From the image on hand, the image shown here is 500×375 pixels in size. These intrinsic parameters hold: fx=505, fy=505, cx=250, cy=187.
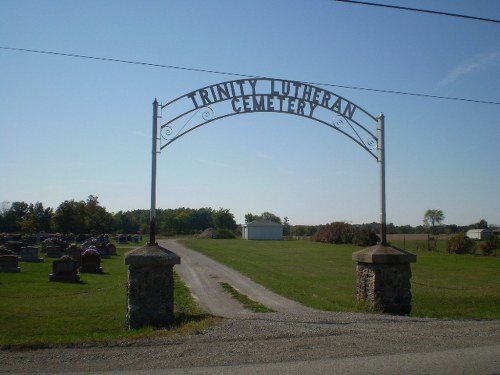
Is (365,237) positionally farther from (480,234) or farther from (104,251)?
(104,251)

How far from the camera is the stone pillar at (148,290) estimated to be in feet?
32.2

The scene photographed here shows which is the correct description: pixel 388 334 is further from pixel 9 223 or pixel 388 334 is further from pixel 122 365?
pixel 9 223

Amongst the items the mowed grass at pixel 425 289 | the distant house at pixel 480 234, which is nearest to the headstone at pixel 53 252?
the mowed grass at pixel 425 289

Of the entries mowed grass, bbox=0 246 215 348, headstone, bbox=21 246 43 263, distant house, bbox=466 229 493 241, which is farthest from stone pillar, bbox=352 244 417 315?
distant house, bbox=466 229 493 241

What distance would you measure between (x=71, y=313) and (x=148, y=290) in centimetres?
522

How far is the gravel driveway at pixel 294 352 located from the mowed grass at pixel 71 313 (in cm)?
81

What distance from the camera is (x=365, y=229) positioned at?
63.4 m

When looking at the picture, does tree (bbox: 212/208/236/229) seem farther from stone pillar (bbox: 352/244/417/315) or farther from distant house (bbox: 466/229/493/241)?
stone pillar (bbox: 352/244/417/315)

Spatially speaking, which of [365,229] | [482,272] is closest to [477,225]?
[365,229]

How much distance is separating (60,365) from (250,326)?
11.1 ft

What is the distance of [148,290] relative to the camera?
32.5 feet

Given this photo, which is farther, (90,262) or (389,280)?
(90,262)

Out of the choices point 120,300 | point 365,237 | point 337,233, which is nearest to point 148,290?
point 120,300

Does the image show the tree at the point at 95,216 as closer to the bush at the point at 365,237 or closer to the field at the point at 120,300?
the bush at the point at 365,237
